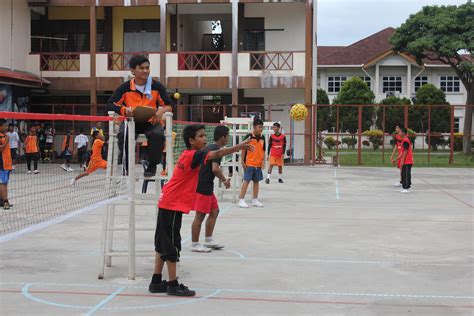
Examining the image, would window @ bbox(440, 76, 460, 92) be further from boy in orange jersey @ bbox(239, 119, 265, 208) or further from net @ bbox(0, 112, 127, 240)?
boy in orange jersey @ bbox(239, 119, 265, 208)

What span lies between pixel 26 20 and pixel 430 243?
24257mm

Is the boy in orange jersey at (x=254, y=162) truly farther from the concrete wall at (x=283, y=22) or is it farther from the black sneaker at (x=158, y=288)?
the concrete wall at (x=283, y=22)

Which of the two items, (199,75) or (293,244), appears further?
(199,75)

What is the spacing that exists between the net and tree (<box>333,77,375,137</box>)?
2496 centimetres

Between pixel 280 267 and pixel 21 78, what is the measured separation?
850 inches

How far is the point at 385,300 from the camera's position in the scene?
6.28 m

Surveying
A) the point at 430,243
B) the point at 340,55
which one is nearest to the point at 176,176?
the point at 430,243

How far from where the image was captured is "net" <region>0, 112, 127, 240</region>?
7137 millimetres

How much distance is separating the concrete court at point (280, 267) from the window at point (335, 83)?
1827 inches

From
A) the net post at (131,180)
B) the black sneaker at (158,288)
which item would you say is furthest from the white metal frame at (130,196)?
the black sneaker at (158,288)

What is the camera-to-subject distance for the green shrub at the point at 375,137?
4618 centimetres

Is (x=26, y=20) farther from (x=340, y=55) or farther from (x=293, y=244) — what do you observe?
(x=340, y=55)

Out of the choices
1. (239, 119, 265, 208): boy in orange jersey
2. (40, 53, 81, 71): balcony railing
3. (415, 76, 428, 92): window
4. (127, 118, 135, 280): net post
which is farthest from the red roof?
(415, 76, 428, 92): window

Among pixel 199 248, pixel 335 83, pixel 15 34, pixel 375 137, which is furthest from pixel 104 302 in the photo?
pixel 335 83
